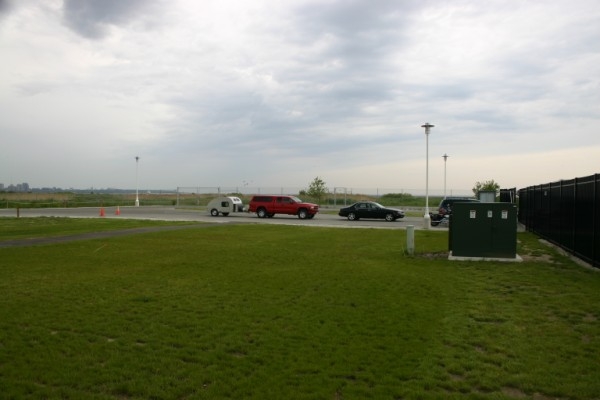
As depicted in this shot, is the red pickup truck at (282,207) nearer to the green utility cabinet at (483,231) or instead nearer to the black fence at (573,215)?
the black fence at (573,215)

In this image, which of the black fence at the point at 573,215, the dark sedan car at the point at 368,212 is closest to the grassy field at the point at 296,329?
the black fence at the point at 573,215

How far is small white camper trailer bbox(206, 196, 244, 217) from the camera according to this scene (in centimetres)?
3828

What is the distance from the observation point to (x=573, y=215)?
46.0 feet

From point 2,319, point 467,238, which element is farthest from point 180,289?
point 467,238

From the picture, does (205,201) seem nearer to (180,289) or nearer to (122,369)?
(180,289)

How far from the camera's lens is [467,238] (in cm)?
1370

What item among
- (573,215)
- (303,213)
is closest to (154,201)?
(303,213)

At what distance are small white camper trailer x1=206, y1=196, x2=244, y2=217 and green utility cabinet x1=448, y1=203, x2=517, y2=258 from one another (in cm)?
2609

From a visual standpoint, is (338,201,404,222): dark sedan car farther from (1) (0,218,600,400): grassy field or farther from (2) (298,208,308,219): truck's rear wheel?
(1) (0,218,600,400): grassy field

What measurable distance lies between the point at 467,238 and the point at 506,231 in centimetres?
100

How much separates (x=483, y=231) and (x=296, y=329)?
8.66 m

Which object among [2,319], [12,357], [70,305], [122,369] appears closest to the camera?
[122,369]

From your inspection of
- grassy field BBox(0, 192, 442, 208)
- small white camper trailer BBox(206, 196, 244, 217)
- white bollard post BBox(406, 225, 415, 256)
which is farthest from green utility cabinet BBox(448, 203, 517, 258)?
grassy field BBox(0, 192, 442, 208)

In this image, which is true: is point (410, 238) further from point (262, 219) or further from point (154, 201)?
point (154, 201)
